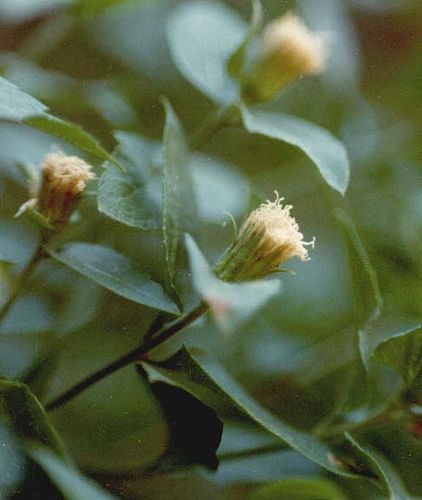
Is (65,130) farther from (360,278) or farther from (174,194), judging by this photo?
(360,278)

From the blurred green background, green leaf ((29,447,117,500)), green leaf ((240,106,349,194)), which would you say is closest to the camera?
green leaf ((29,447,117,500))

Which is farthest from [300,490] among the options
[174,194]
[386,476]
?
[174,194]

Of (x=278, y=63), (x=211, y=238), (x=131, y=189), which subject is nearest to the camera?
(x=131, y=189)

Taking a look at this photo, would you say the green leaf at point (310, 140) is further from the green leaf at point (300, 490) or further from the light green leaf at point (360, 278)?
the green leaf at point (300, 490)

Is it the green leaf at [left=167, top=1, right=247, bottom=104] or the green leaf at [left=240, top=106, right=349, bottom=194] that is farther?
the green leaf at [left=167, top=1, right=247, bottom=104]

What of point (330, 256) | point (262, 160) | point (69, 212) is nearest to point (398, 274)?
point (330, 256)

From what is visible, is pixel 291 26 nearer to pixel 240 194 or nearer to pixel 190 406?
pixel 240 194

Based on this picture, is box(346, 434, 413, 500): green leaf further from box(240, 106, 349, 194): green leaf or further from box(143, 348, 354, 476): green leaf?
box(240, 106, 349, 194): green leaf

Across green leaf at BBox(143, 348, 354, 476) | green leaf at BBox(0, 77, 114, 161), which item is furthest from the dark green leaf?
green leaf at BBox(143, 348, 354, 476)
